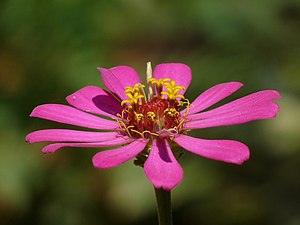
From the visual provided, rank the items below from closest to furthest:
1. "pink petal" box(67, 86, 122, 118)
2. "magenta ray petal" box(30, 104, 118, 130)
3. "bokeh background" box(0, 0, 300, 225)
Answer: "magenta ray petal" box(30, 104, 118, 130)
"pink petal" box(67, 86, 122, 118)
"bokeh background" box(0, 0, 300, 225)

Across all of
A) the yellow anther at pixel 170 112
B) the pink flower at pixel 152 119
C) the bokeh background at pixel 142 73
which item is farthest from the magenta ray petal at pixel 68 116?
the bokeh background at pixel 142 73

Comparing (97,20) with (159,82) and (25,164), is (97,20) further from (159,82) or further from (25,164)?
(159,82)

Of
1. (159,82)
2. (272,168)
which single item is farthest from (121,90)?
(272,168)

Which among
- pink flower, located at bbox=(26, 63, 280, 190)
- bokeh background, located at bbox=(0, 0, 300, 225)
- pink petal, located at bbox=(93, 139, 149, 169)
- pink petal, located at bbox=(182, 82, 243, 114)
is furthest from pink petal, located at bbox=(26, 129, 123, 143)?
bokeh background, located at bbox=(0, 0, 300, 225)

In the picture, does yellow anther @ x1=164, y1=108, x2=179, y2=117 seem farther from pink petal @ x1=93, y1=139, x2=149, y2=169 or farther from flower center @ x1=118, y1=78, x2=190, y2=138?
pink petal @ x1=93, y1=139, x2=149, y2=169

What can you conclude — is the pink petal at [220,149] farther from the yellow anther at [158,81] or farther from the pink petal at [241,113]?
the yellow anther at [158,81]

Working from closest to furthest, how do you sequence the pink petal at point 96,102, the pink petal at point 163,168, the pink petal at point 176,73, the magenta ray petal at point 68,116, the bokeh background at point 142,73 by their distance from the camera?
the pink petal at point 163,168 < the magenta ray petal at point 68,116 < the pink petal at point 96,102 < the pink petal at point 176,73 < the bokeh background at point 142,73
